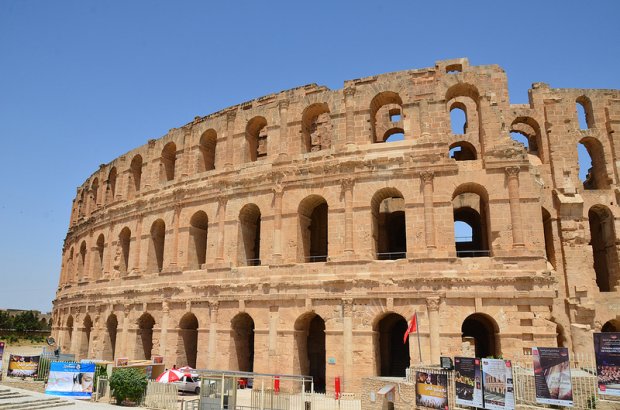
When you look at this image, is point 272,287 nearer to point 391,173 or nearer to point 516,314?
point 391,173

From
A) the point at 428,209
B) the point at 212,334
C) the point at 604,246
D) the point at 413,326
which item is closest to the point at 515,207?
the point at 428,209

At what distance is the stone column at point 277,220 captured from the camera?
23156 mm

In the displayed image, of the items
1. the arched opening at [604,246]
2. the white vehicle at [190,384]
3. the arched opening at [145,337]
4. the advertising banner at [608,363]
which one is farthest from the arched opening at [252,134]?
the advertising banner at [608,363]

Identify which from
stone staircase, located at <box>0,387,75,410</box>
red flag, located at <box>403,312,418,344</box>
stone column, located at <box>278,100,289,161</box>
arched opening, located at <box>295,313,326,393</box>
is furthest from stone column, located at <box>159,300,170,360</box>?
red flag, located at <box>403,312,418,344</box>

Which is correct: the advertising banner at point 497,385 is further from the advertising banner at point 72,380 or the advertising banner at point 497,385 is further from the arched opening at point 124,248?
the arched opening at point 124,248

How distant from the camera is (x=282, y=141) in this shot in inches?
973

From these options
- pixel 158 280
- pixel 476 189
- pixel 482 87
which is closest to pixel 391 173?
pixel 476 189

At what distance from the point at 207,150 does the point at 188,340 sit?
10871mm

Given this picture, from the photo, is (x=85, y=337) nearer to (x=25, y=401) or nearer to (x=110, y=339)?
(x=110, y=339)

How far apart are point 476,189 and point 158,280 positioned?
1766 centimetres

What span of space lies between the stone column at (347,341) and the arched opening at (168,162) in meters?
15.2

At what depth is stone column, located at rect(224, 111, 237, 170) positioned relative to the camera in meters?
26.4

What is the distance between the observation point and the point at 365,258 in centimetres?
2139

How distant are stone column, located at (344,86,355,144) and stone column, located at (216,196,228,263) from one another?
736 centimetres
